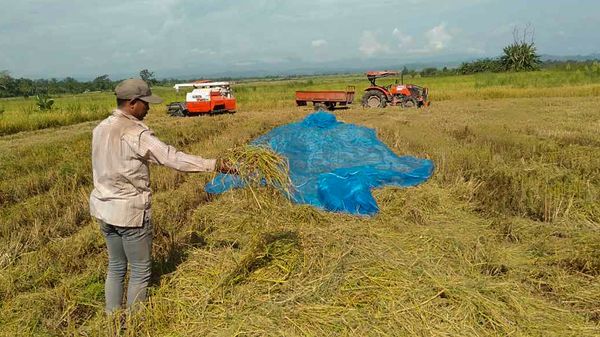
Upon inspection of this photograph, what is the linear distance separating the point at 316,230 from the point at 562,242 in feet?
7.88

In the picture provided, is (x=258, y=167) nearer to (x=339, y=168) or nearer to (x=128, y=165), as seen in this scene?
(x=128, y=165)

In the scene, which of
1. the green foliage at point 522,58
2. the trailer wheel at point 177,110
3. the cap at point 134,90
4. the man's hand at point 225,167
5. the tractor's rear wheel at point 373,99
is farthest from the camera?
the green foliage at point 522,58

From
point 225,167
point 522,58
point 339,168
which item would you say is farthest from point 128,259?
point 522,58

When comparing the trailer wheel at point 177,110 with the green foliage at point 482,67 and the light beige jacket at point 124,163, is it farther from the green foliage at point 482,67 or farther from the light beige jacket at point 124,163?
the green foliage at point 482,67

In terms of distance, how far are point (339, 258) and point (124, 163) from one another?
6.26 feet

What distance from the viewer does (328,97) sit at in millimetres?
18984

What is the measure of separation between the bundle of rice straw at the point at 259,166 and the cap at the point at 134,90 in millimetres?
705

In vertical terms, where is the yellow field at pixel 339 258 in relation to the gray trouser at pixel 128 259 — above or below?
below

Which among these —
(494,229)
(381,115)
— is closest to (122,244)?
(494,229)

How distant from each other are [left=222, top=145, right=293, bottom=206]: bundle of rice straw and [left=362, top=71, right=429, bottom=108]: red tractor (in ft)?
50.7

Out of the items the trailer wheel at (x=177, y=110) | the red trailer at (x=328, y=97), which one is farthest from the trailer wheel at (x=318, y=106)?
the trailer wheel at (x=177, y=110)

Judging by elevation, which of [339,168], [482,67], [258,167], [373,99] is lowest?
[339,168]

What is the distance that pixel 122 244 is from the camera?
3066 mm

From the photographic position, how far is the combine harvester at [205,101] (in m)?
17.7
